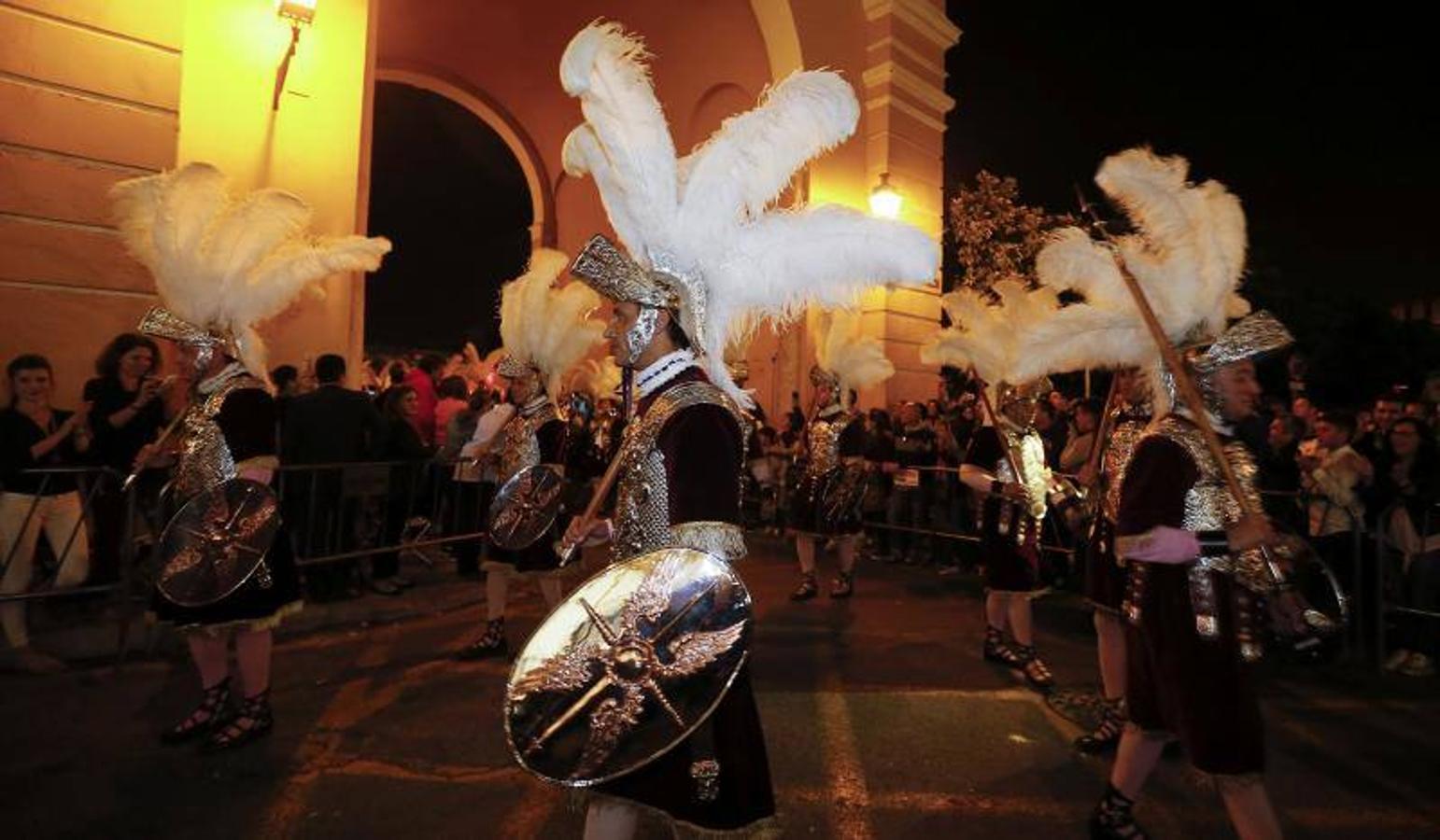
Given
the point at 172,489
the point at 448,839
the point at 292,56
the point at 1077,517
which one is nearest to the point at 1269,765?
the point at 1077,517

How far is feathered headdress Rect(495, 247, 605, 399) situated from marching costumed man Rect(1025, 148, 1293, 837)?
347 cm

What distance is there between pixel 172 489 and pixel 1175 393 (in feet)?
15.3

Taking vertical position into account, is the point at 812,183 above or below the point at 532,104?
below

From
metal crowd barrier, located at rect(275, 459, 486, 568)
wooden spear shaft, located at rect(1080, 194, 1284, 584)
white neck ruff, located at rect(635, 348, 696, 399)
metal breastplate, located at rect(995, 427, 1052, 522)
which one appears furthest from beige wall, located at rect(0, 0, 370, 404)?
wooden spear shaft, located at rect(1080, 194, 1284, 584)

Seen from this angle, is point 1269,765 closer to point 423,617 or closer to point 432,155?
point 423,617

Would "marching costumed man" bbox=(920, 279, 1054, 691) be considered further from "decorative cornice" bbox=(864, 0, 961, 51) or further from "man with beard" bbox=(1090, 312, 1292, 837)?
"decorative cornice" bbox=(864, 0, 961, 51)

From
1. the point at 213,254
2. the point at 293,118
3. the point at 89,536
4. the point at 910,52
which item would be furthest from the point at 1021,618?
the point at 910,52

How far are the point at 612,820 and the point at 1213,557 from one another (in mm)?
2281

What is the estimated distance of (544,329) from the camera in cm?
584

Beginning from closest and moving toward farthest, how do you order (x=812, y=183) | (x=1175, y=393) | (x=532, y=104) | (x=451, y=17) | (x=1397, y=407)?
(x=1175, y=393), (x=1397, y=407), (x=812, y=183), (x=451, y=17), (x=532, y=104)

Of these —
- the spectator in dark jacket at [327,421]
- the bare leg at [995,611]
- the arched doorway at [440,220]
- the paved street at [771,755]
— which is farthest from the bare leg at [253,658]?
the arched doorway at [440,220]

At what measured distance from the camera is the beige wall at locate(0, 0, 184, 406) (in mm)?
5637

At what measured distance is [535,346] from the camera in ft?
19.1

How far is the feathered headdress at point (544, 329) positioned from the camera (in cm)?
582
